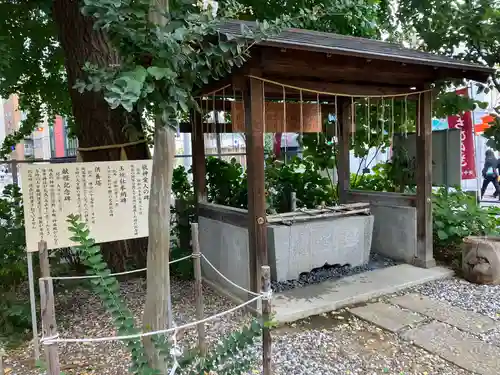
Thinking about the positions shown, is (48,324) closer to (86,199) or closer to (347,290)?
(86,199)

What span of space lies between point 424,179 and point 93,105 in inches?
164

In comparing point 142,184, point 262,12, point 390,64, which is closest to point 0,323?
point 142,184

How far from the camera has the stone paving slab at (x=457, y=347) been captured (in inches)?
120

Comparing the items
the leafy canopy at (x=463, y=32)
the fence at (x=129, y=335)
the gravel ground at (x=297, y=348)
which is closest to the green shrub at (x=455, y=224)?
the leafy canopy at (x=463, y=32)

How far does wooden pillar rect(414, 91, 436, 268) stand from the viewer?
16.6 feet

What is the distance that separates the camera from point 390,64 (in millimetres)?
4594

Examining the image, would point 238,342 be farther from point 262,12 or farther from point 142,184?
point 262,12

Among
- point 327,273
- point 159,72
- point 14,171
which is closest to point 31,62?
point 14,171

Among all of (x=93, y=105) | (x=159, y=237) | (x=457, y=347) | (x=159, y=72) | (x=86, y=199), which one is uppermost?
(x=93, y=105)

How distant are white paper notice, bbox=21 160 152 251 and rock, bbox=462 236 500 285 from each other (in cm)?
390

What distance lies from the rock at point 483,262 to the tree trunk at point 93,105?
4.10 m

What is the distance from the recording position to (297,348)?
3.34m

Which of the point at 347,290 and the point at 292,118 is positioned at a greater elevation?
the point at 292,118

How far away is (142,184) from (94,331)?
1.47 meters
